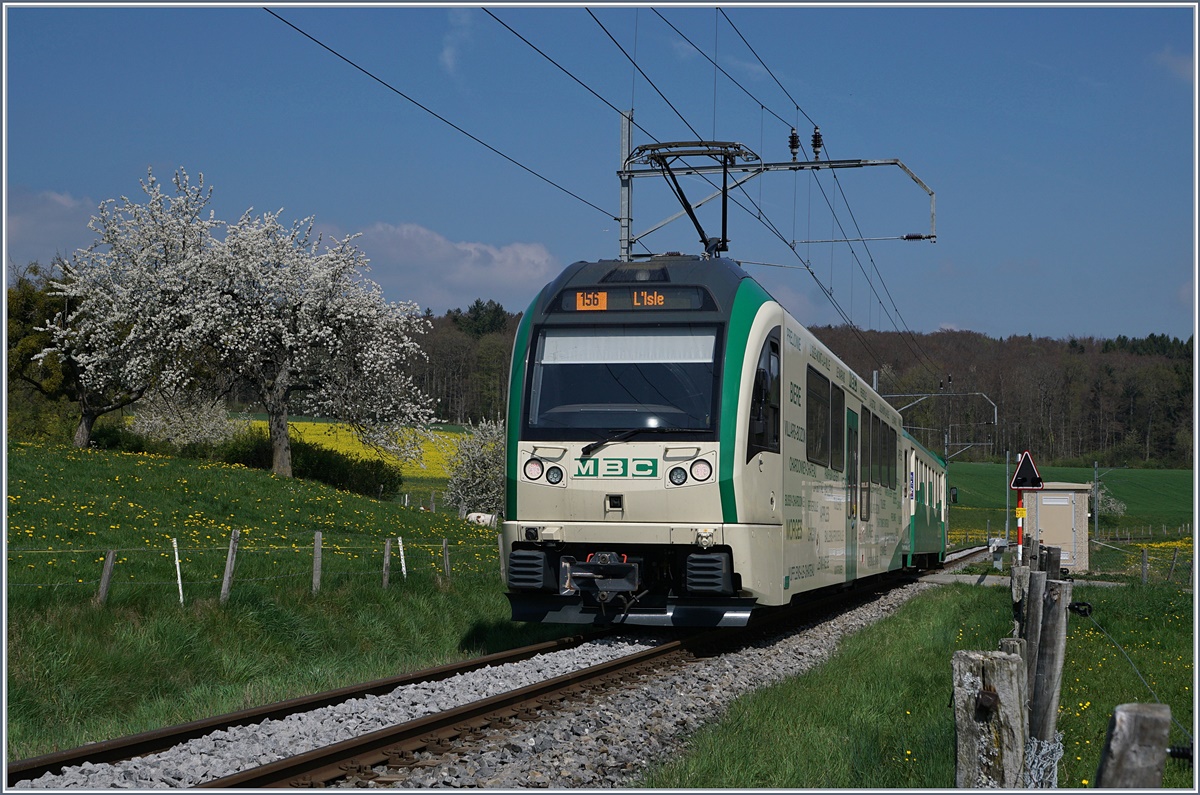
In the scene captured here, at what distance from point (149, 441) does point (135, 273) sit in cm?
646

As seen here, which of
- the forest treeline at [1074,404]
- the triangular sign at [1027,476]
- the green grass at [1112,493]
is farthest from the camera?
the forest treeline at [1074,404]

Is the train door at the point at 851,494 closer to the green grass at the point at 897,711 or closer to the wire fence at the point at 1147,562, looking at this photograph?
the green grass at the point at 897,711

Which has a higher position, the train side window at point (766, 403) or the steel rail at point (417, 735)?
the train side window at point (766, 403)

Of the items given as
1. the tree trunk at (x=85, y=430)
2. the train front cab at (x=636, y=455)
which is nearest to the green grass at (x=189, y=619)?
the train front cab at (x=636, y=455)

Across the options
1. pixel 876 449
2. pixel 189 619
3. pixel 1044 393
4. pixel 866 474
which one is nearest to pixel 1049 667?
pixel 189 619

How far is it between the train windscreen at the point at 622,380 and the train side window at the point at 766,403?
0.46m

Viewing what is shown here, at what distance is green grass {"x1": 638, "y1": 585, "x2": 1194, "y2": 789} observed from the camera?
640 centimetres

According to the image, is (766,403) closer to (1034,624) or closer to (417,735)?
(1034,624)

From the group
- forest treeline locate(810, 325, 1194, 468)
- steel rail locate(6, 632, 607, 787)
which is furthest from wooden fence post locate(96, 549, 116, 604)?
forest treeline locate(810, 325, 1194, 468)

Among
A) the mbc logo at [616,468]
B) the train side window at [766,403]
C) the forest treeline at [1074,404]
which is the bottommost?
the mbc logo at [616,468]

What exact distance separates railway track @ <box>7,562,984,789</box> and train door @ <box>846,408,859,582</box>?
5.42m

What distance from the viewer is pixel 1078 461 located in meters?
102

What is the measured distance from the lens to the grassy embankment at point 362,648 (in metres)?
7.27

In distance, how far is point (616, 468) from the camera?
11312mm
